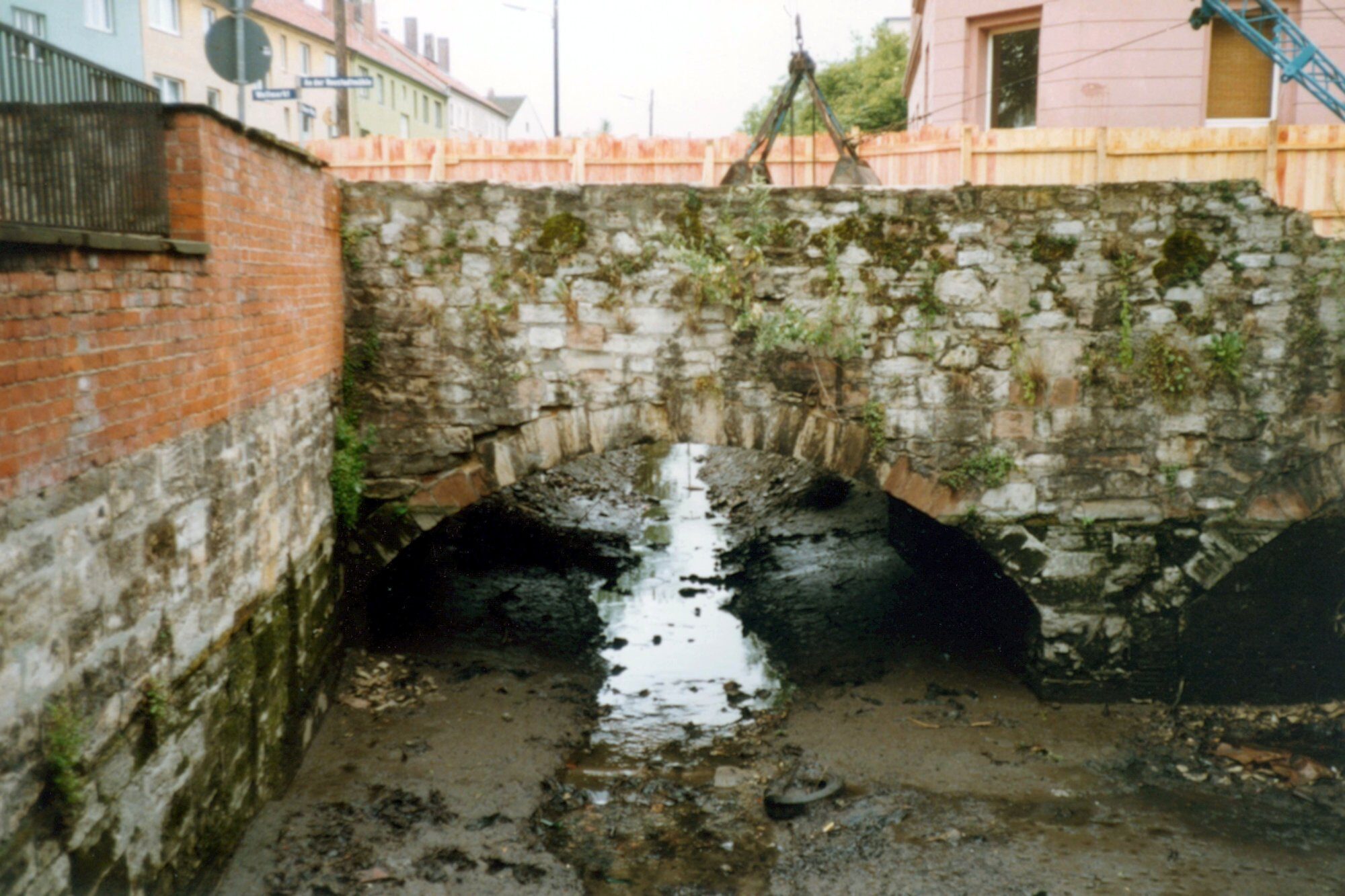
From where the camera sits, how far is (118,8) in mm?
21594

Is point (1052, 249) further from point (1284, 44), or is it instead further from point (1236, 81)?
point (1236, 81)

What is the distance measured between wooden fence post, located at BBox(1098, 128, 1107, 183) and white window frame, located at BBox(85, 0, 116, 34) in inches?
791

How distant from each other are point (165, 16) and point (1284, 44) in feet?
76.3

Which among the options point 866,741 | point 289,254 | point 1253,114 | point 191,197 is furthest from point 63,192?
point 1253,114

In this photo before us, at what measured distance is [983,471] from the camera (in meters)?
6.89

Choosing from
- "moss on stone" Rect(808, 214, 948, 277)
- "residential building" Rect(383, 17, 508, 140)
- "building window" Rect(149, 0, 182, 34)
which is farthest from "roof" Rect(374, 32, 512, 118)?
"moss on stone" Rect(808, 214, 948, 277)

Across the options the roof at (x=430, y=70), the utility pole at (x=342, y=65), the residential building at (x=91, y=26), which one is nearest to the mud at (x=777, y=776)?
the utility pole at (x=342, y=65)

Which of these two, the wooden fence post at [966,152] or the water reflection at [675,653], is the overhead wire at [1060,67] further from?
the water reflection at [675,653]

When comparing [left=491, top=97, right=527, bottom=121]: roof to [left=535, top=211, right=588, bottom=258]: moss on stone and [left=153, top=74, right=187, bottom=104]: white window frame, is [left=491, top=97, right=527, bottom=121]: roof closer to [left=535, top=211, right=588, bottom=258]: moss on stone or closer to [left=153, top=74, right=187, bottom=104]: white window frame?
[left=153, top=74, right=187, bottom=104]: white window frame

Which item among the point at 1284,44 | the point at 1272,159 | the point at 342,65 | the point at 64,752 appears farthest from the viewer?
the point at 342,65

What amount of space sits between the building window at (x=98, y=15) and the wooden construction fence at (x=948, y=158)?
12383 millimetres

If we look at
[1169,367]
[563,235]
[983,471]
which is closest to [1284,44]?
[1169,367]

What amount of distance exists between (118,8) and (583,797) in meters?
22.4

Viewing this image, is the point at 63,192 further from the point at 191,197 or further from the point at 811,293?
the point at 811,293
